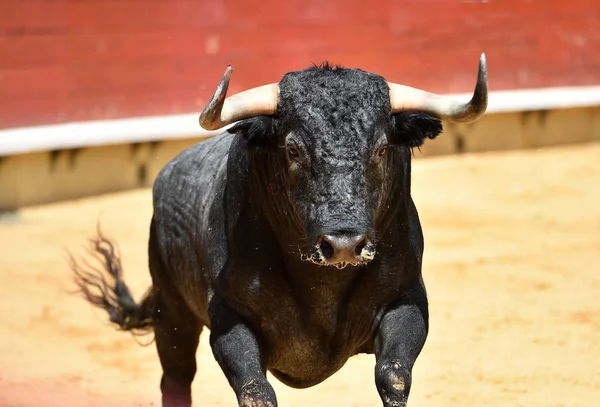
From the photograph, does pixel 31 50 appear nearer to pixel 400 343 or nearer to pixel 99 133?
pixel 99 133

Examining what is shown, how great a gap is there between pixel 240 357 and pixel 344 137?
28.0 inches

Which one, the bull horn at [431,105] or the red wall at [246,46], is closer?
A: the bull horn at [431,105]

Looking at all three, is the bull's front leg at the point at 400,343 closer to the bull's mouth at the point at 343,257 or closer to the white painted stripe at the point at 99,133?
the bull's mouth at the point at 343,257

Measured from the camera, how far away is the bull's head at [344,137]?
3053 millimetres

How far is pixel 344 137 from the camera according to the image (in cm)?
317

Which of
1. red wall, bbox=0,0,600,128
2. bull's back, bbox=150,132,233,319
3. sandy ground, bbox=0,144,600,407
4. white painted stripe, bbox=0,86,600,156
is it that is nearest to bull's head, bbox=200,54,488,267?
bull's back, bbox=150,132,233,319

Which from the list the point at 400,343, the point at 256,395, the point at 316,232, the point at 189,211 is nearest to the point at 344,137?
the point at 316,232

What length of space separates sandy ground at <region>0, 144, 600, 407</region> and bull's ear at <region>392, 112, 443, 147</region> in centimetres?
160

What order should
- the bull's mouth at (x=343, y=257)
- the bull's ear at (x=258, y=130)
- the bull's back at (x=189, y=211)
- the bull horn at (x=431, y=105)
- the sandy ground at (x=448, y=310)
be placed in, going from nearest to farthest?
the bull's mouth at (x=343, y=257) → the bull horn at (x=431, y=105) → the bull's ear at (x=258, y=130) → the bull's back at (x=189, y=211) → the sandy ground at (x=448, y=310)

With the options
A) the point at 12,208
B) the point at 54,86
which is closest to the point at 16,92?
the point at 54,86

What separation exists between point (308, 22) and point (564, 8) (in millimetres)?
2606

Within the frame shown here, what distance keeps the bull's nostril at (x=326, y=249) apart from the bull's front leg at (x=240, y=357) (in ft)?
1.47

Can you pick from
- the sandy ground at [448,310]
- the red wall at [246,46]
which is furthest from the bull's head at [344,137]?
the red wall at [246,46]

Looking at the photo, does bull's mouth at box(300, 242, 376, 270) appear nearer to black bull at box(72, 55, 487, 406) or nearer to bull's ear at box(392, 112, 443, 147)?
black bull at box(72, 55, 487, 406)
